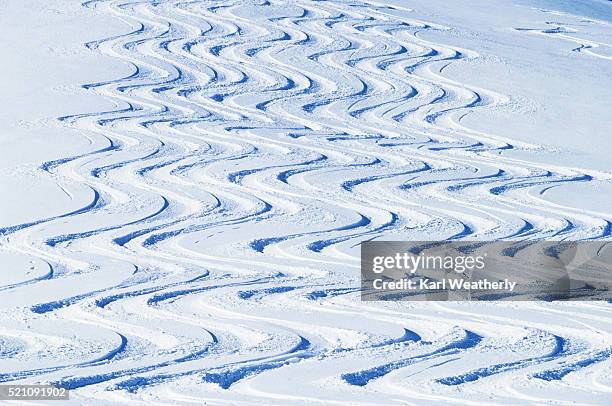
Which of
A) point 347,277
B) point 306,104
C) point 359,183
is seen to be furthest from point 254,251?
point 306,104

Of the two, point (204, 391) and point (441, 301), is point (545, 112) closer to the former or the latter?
point (441, 301)

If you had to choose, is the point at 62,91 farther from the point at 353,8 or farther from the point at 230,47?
the point at 353,8

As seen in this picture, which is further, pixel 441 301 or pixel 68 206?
pixel 68 206

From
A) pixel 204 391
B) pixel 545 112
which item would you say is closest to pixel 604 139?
pixel 545 112

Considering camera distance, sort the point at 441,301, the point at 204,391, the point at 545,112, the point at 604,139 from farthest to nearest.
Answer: the point at 545,112 → the point at 604,139 → the point at 441,301 → the point at 204,391

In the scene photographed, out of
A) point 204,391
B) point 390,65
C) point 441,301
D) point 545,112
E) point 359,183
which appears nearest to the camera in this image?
point 204,391

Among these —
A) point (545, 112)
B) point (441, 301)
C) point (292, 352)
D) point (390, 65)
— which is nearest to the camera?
point (292, 352)
